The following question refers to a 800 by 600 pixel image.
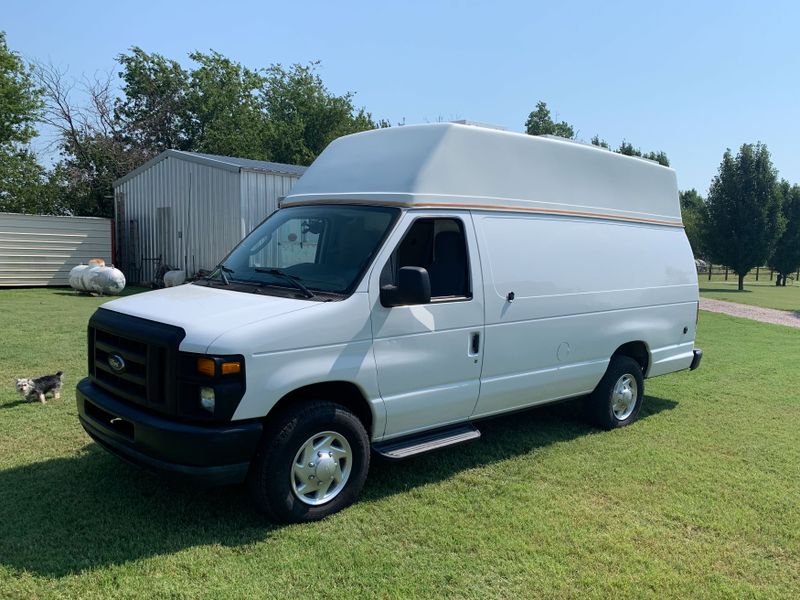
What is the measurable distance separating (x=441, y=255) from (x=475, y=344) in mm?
782

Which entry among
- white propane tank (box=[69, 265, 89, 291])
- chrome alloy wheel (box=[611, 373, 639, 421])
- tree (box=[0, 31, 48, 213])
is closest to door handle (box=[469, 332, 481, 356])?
chrome alloy wheel (box=[611, 373, 639, 421])

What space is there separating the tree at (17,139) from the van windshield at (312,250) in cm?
3250

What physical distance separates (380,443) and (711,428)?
4141 millimetres

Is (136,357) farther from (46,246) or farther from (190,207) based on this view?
(46,246)

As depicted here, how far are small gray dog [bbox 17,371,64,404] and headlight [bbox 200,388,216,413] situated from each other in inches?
154

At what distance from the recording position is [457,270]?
16.9 feet

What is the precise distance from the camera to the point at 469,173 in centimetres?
527

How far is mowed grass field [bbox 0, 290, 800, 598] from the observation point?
3615 mm

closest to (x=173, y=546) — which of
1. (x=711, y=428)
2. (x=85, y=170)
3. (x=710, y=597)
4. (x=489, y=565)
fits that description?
(x=489, y=565)

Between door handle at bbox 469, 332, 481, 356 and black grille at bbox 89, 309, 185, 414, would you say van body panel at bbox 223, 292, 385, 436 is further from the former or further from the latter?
door handle at bbox 469, 332, 481, 356

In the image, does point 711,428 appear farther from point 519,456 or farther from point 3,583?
point 3,583

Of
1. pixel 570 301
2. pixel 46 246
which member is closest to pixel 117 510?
pixel 570 301

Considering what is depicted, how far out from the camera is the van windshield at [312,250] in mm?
4629

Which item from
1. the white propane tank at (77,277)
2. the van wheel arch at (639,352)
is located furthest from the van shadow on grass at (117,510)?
the white propane tank at (77,277)
